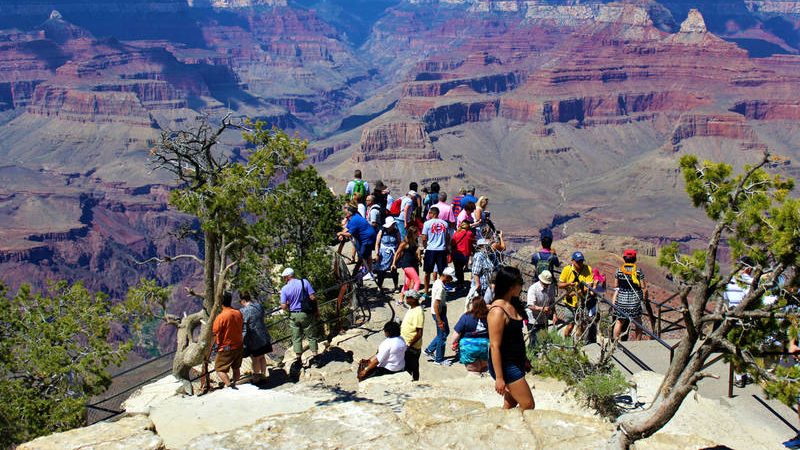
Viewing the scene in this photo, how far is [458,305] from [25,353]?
8.24 m

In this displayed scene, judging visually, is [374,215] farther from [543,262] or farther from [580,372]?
[580,372]

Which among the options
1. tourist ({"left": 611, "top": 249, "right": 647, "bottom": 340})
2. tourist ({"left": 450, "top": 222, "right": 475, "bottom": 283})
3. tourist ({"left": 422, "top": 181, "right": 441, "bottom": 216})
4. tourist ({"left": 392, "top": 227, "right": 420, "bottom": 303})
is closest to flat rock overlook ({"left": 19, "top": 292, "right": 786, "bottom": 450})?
tourist ({"left": 611, "top": 249, "right": 647, "bottom": 340})

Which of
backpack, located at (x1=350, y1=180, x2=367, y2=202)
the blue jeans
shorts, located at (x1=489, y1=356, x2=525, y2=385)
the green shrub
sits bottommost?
the blue jeans

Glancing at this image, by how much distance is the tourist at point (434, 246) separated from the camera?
53.5 feet

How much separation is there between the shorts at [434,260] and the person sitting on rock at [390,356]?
165 inches

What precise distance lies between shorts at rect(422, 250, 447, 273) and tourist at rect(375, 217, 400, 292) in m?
1.09

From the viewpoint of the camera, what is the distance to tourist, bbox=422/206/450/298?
53.5 feet

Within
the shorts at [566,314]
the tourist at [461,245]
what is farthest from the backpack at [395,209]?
the shorts at [566,314]

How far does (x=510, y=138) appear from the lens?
192125 mm

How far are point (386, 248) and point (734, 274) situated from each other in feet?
34.3

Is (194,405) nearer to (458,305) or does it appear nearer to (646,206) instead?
(458,305)

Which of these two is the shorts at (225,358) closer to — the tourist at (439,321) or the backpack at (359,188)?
the tourist at (439,321)

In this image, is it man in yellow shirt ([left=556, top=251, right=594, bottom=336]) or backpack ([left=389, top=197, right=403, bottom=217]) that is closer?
man in yellow shirt ([left=556, top=251, right=594, bottom=336])

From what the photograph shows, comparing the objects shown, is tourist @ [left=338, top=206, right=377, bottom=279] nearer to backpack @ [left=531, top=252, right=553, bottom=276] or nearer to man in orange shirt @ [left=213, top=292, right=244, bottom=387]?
backpack @ [left=531, top=252, right=553, bottom=276]
